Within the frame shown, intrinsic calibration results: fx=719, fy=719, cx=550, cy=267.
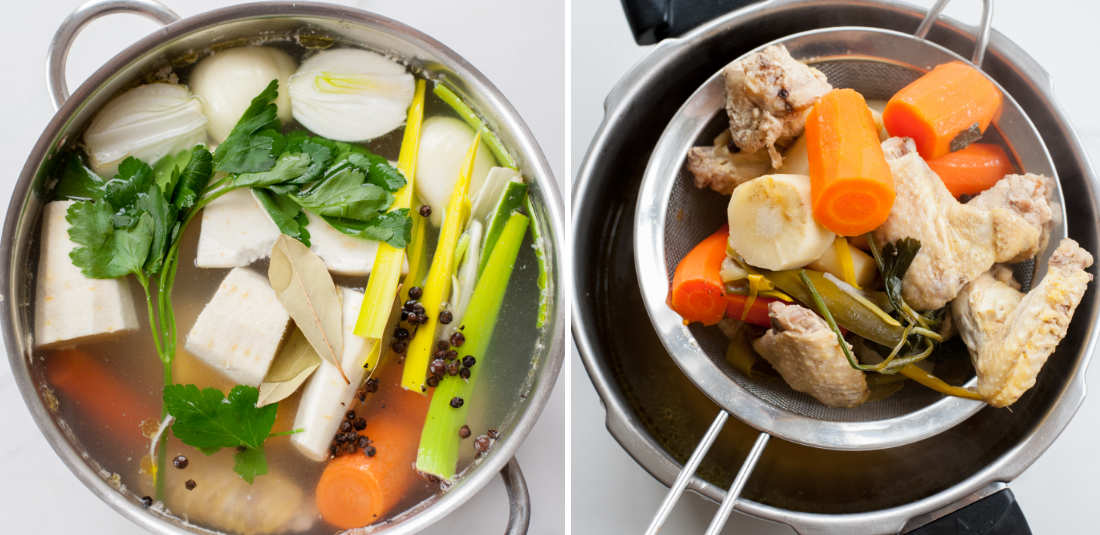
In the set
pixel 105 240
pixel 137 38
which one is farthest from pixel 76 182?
pixel 137 38

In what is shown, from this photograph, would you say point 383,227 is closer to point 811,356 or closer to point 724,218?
point 724,218

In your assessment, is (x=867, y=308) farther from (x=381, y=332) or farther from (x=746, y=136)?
(x=381, y=332)

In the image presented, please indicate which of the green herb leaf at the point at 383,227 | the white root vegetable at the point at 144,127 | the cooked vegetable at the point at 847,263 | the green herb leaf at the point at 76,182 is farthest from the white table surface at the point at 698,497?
the green herb leaf at the point at 76,182

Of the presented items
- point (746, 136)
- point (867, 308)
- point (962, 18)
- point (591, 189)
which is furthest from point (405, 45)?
point (962, 18)

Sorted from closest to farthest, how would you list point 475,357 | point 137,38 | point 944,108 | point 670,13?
1. point 944,108
2. point 670,13
3. point 475,357
4. point 137,38

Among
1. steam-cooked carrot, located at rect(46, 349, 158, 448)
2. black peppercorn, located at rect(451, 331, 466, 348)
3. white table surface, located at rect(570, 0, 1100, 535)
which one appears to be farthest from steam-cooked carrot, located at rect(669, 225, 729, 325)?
steam-cooked carrot, located at rect(46, 349, 158, 448)

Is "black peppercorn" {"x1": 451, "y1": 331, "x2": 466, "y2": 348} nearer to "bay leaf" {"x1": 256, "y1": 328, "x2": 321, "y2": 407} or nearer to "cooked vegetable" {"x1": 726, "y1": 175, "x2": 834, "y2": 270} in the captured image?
"bay leaf" {"x1": 256, "y1": 328, "x2": 321, "y2": 407}

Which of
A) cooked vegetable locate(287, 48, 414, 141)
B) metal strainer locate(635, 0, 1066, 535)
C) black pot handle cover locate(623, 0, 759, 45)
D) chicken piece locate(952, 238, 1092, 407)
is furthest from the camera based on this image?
cooked vegetable locate(287, 48, 414, 141)

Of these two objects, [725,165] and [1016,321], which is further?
[725,165]
